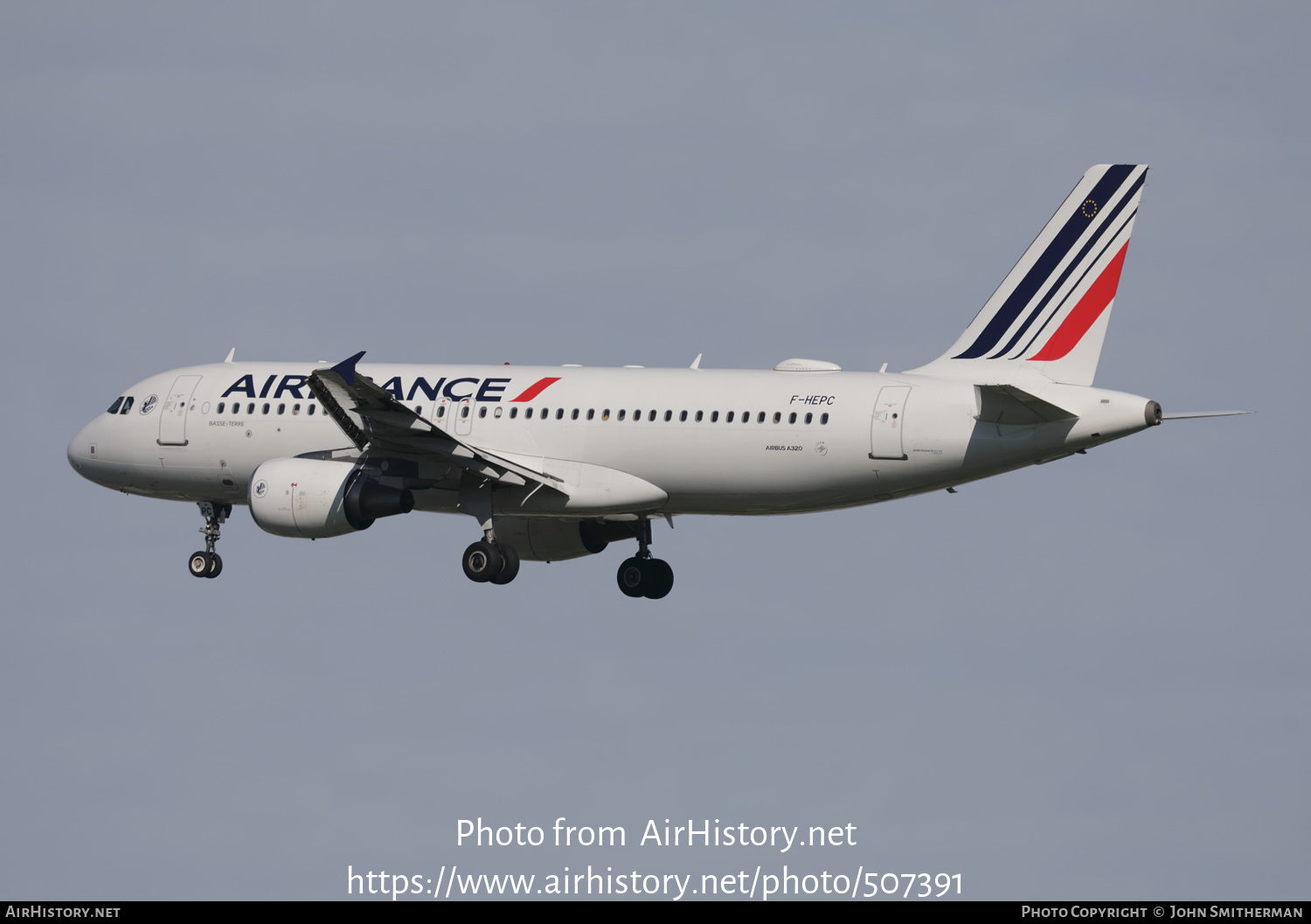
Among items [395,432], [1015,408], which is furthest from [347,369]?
[1015,408]

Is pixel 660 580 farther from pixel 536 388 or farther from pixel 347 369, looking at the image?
pixel 347 369

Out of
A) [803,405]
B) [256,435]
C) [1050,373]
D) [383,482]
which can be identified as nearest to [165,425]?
[256,435]

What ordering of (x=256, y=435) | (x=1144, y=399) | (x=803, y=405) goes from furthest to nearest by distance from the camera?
(x=256, y=435) < (x=803, y=405) < (x=1144, y=399)

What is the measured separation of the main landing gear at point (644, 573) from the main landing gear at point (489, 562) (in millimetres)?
4420

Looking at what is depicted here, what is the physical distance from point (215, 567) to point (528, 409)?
10226mm

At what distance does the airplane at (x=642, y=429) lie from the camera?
158ft

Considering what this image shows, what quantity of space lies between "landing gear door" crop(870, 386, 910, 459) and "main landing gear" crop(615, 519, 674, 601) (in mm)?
9239

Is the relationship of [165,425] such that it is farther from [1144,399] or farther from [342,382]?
[1144,399]

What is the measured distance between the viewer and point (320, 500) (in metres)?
51.1

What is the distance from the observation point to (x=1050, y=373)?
48750 mm

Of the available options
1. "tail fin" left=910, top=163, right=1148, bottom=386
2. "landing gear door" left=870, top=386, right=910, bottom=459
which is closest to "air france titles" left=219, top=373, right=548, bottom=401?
"landing gear door" left=870, top=386, right=910, bottom=459

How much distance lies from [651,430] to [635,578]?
6.44m

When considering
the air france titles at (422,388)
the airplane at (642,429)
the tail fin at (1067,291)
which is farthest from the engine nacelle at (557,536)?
the tail fin at (1067,291)

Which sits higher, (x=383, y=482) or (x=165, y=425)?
(x=165, y=425)
